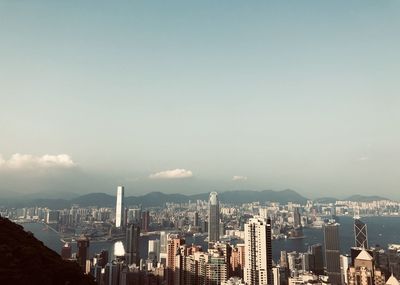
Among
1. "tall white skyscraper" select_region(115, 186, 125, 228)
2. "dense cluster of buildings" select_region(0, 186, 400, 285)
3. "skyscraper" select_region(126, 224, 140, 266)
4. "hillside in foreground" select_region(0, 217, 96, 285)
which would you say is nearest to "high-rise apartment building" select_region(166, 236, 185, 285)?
"dense cluster of buildings" select_region(0, 186, 400, 285)

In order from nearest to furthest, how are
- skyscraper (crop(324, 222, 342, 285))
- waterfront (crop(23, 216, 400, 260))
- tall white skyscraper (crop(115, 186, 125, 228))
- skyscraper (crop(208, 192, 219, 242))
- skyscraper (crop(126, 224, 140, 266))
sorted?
skyscraper (crop(324, 222, 342, 285)) < skyscraper (crop(126, 224, 140, 266)) < waterfront (crop(23, 216, 400, 260)) < skyscraper (crop(208, 192, 219, 242)) < tall white skyscraper (crop(115, 186, 125, 228))

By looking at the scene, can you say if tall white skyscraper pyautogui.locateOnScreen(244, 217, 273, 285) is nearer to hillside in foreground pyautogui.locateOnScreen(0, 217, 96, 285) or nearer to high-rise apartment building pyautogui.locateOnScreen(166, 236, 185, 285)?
high-rise apartment building pyautogui.locateOnScreen(166, 236, 185, 285)

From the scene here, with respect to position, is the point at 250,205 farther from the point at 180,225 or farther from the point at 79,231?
the point at 79,231

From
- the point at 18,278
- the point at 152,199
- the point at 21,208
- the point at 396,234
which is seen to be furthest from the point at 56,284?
the point at 152,199

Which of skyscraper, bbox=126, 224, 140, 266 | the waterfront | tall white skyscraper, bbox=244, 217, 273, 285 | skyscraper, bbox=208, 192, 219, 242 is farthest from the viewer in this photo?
skyscraper, bbox=208, 192, 219, 242

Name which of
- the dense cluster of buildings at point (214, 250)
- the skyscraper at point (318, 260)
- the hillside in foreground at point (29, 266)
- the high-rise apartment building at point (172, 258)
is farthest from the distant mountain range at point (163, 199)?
the hillside in foreground at point (29, 266)

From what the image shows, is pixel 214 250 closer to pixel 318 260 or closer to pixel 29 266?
pixel 318 260

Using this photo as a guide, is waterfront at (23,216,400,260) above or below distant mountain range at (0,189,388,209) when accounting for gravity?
below
